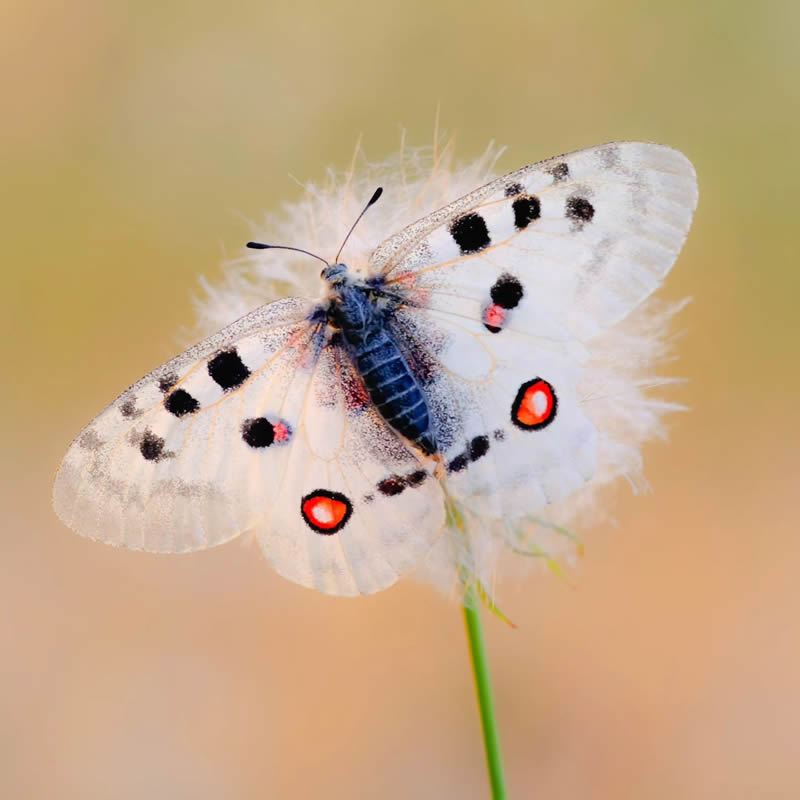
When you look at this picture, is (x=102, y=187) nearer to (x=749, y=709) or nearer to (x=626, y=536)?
(x=626, y=536)

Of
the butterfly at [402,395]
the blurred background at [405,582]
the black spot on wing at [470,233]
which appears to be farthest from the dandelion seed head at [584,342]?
the blurred background at [405,582]

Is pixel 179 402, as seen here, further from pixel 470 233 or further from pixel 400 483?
pixel 470 233

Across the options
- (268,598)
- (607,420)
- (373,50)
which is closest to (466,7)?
(373,50)

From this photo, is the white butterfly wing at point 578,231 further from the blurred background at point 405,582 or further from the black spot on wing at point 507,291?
the blurred background at point 405,582

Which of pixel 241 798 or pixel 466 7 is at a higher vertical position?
pixel 466 7

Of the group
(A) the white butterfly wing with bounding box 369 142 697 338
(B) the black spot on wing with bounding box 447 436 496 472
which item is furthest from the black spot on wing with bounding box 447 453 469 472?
(A) the white butterfly wing with bounding box 369 142 697 338

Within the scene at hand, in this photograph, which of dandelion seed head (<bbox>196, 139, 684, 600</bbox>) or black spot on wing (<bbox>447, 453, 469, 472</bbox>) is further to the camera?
dandelion seed head (<bbox>196, 139, 684, 600</bbox>)

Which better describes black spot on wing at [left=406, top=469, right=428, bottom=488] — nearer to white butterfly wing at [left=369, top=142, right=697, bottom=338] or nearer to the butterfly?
the butterfly
